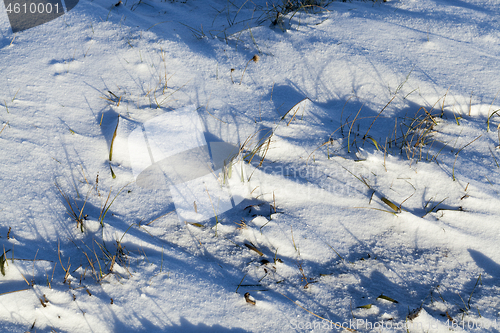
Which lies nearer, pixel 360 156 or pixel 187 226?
pixel 187 226

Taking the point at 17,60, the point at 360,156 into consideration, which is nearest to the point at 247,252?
the point at 360,156

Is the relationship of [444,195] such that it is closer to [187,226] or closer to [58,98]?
[187,226]

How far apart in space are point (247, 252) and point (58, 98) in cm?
170

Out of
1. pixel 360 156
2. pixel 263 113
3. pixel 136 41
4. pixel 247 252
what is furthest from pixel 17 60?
pixel 360 156

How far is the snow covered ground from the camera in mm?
1488

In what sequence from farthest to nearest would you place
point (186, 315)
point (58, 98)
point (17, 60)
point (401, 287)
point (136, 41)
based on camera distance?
point (136, 41) < point (17, 60) < point (58, 98) < point (401, 287) < point (186, 315)

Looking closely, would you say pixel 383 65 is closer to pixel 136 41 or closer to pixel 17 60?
pixel 136 41

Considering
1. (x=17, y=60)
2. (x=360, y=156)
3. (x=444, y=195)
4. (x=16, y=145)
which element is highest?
(x=17, y=60)

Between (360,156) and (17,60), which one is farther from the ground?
(17,60)

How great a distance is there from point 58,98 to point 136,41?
0.84 metres

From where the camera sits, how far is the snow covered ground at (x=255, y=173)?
4.88ft

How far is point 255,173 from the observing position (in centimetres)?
196

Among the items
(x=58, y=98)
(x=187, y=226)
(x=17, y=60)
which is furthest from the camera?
(x=17, y=60)

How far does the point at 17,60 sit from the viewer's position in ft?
7.91
